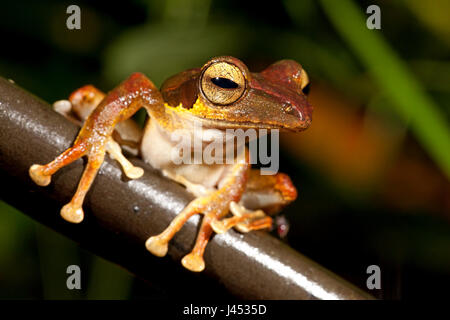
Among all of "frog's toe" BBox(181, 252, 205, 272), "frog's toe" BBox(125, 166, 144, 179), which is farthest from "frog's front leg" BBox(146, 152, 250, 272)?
"frog's toe" BBox(125, 166, 144, 179)

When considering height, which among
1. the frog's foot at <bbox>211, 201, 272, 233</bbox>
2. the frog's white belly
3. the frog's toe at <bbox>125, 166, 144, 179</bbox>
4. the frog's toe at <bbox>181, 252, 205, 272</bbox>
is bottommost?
the frog's toe at <bbox>181, 252, 205, 272</bbox>

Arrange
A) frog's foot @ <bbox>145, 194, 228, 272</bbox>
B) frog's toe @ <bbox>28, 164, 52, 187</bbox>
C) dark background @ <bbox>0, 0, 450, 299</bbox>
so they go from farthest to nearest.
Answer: dark background @ <bbox>0, 0, 450, 299</bbox>, frog's foot @ <bbox>145, 194, 228, 272</bbox>, frog's toe @ <bbox>28, 164, 52, 187</bbox>

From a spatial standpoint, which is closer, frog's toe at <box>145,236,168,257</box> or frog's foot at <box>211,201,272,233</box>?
frog's toe at <box>145,236,168,257</box>

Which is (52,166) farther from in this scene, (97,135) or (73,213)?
(97,135)

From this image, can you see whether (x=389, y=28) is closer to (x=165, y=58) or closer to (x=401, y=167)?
(x=401, y=167)

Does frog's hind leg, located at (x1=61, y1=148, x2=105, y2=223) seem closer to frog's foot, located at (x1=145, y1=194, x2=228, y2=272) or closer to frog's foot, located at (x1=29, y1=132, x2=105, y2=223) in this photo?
frog's foot, located at (x1=29, y1=132, x2=105, y2=223)

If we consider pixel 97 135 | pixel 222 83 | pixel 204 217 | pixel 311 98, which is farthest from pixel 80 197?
pixel 311 98

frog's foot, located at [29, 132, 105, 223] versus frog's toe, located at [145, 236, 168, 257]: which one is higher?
frog's foot, located at [29, 132, 105, 223]
